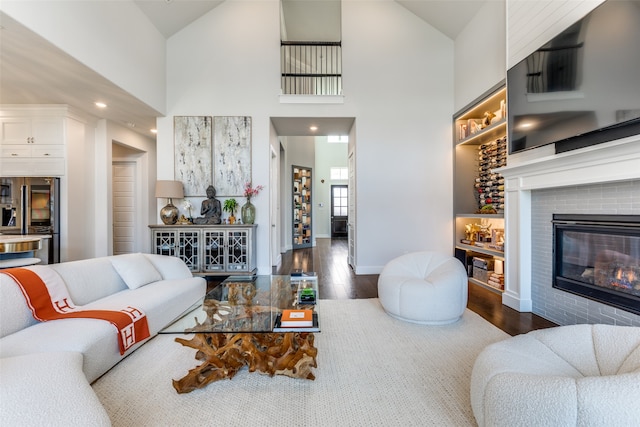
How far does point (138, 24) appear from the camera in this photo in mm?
3871

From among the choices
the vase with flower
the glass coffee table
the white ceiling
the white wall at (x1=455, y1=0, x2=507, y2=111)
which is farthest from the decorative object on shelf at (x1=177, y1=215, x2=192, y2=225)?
the white wall at (x1=455, y1=0, x2=507, y2=111)

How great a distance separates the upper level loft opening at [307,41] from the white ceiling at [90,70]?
11 cm

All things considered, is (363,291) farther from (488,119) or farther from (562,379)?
(488,119)

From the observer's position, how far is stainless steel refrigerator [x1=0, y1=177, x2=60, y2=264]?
13.2 ft

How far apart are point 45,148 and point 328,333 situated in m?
4.87

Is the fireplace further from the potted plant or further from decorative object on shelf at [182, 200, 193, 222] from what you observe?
decorative object on shelf at [182, 200, 193, 222]

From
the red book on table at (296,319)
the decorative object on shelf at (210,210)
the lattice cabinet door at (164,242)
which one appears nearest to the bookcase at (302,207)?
the decorative object on shelf at (210,210)

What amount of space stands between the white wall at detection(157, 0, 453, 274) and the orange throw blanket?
2.70 m

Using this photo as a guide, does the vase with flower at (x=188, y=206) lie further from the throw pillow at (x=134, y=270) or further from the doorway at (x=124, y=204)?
the doorway at (x=124, y=204)

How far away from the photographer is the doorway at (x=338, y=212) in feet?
36.2

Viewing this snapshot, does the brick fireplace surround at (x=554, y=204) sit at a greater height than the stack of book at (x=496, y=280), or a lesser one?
greater

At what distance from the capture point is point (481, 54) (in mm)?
3889

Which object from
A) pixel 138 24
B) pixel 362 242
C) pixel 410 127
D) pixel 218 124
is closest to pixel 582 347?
pixel 362 242

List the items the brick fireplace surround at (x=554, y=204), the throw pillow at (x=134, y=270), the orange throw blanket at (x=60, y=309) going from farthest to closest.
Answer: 1. the throw pillow at (x=134, y=270)
2. the brick fireplace surround at (x=554, y=204)
3. the orange throw blanket at (x=60, y=309)
